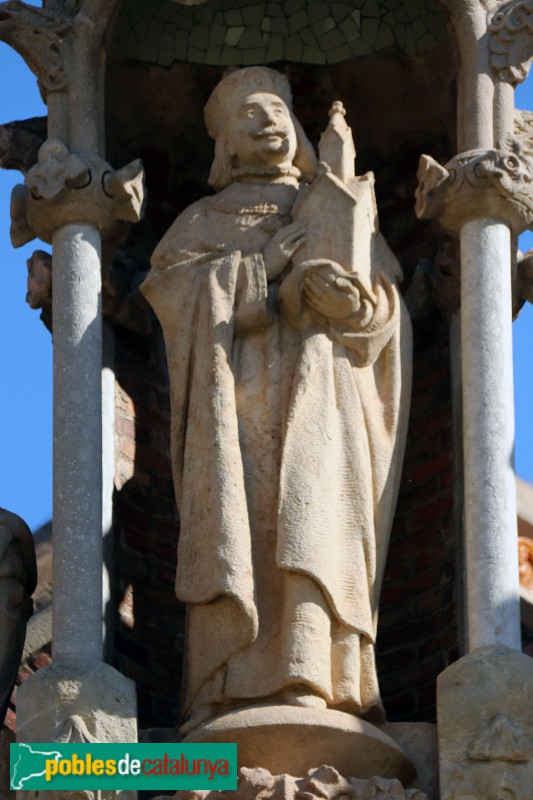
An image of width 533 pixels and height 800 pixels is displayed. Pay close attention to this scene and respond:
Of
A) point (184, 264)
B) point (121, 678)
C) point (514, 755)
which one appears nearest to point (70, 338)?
point (184, 264)

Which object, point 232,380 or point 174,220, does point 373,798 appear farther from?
point 174,220

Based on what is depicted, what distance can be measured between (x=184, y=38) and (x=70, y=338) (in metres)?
1.98

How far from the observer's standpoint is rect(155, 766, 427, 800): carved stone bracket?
11758 mm

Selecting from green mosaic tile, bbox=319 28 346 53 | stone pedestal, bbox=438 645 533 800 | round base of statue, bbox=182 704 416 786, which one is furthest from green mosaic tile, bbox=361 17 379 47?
round base of statue, bbox=182 704 416 786

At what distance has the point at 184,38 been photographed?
14.3 m

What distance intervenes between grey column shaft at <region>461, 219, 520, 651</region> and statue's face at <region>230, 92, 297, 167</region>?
807 millimetres

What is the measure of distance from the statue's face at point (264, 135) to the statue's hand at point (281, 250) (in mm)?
526

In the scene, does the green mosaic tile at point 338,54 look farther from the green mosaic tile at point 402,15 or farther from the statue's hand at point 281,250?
the statue's hand at point 281,250

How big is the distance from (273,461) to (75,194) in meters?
1.29

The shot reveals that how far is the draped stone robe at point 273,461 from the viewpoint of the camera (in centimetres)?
1220

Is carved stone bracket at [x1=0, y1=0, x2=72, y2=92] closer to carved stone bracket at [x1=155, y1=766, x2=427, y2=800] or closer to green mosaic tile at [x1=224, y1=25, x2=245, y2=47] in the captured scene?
green mosaic tile at [x1=224, y1=25, x2=245, y2=47]

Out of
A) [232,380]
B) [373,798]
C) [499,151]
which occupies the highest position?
[499,151]

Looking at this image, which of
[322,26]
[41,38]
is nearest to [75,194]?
[41,38]

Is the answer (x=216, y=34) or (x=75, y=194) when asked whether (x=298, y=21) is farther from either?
(x=75, y=194)
